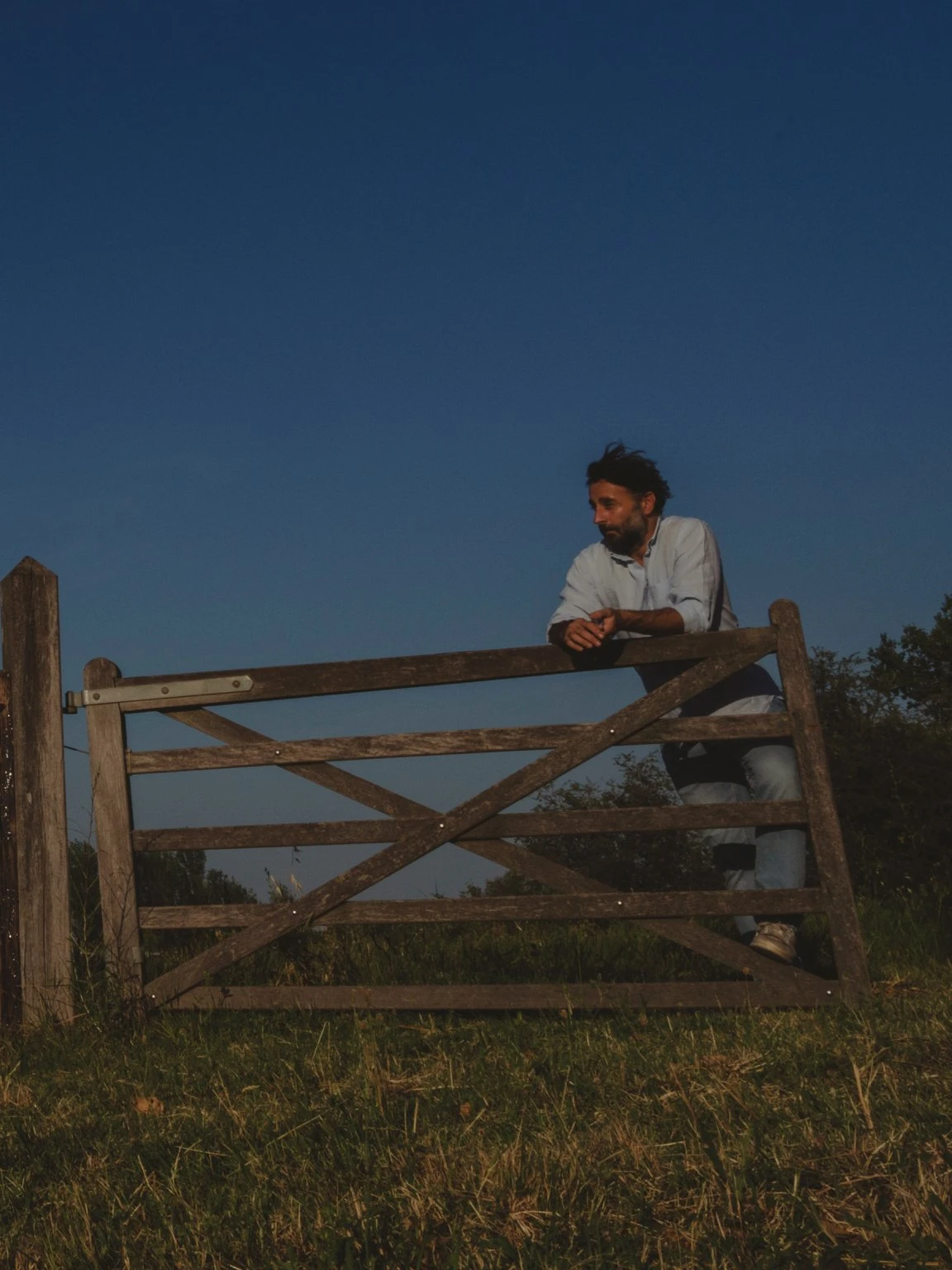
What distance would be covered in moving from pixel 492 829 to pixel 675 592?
155 cm

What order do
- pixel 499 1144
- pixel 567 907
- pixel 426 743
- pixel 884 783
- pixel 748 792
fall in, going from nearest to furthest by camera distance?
pixel 499 1144, pixel 567 907, pixel 426 743, pixel 748 792, pixel 884 783

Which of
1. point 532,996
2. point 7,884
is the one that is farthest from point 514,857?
point 7,884

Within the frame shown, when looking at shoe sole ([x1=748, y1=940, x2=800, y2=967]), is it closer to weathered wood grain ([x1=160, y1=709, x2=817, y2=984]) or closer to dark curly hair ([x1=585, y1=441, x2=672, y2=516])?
weathered wood grain ([x1=160, y1=709, x2=817, y2=984])

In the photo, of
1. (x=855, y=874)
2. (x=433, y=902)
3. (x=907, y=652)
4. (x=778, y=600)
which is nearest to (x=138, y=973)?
(x=433, y=902)

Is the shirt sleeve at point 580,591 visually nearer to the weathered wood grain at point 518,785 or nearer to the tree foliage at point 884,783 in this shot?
the weathered wood grain at point 518,785

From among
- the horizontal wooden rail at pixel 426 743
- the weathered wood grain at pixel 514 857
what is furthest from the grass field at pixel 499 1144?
the horizontal wooden rail at pixel 426 743

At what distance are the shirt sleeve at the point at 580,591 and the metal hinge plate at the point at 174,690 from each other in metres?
1.77

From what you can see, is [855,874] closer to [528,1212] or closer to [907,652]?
[528,1212]

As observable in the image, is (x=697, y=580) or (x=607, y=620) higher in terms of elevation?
(x=697, y=580)

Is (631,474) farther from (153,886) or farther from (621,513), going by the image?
(153,886)

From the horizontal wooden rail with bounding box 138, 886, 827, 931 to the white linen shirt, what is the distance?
0.95m

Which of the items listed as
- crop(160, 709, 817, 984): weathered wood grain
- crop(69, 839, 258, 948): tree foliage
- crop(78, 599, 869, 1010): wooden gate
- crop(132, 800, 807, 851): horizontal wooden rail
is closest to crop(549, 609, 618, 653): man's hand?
crop(78, 599, 869, 1010): wooden gate

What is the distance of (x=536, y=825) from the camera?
19.2 feet

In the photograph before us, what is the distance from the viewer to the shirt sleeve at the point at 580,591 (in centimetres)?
642
